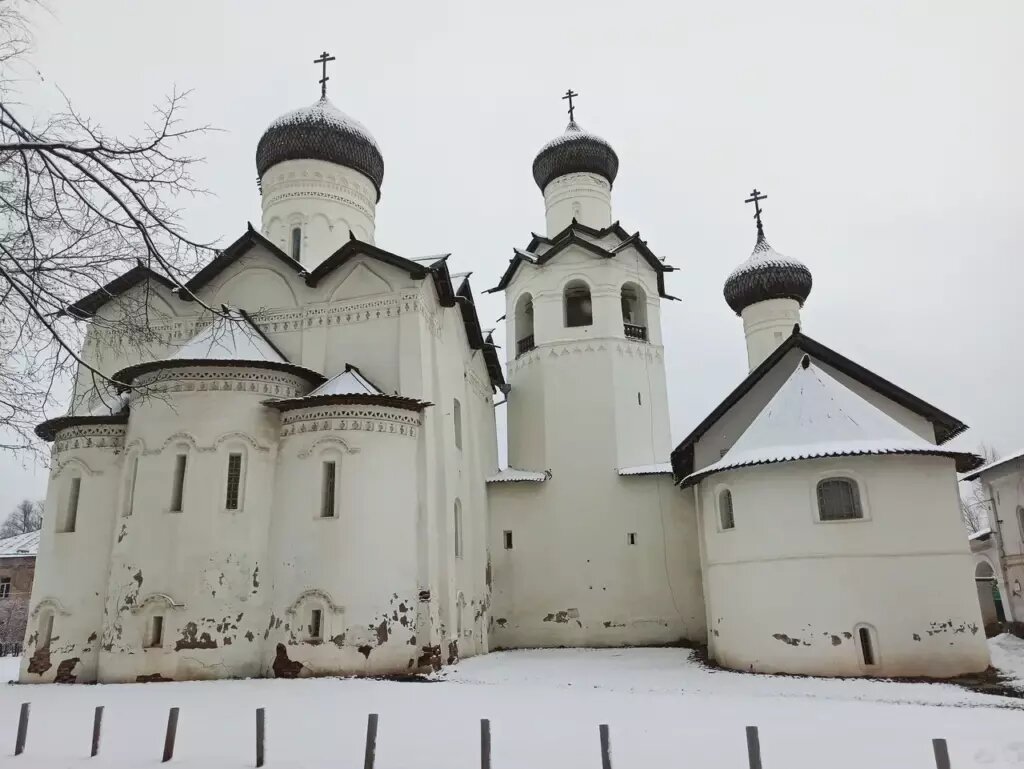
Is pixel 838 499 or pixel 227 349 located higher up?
pixel 227 349

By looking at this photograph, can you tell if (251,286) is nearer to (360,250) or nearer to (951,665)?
(360,250)

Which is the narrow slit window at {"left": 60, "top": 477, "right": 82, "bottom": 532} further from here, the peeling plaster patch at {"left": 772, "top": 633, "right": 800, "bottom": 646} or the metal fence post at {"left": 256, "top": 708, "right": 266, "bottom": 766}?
the peeling plaster patch at {"left": 772, "top": 633, "right": 800, "bottom": 646}

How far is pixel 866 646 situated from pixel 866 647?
14 millimetres

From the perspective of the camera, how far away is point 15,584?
85.2 feet

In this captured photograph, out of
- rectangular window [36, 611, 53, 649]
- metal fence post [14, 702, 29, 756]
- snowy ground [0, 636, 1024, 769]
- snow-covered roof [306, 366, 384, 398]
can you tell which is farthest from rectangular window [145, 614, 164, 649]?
metal fence post [14, 702, 29, 756]

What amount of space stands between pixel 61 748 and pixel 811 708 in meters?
7.38

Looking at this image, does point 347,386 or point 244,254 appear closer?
point 347,386

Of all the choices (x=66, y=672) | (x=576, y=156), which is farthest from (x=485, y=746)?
(x=576, y=156)

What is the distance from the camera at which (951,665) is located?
32.0 ft

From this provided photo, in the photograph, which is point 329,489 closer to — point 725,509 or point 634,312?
point 725,509

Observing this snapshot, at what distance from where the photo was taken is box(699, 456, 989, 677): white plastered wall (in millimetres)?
9898

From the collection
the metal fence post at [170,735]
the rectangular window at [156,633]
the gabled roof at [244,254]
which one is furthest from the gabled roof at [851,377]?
the metal fence post at [170,735]

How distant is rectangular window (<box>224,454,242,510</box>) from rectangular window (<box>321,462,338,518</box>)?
1346mm

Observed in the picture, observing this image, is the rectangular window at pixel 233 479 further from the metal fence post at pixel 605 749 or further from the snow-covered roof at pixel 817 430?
the metal fence post at pixel 605 749
